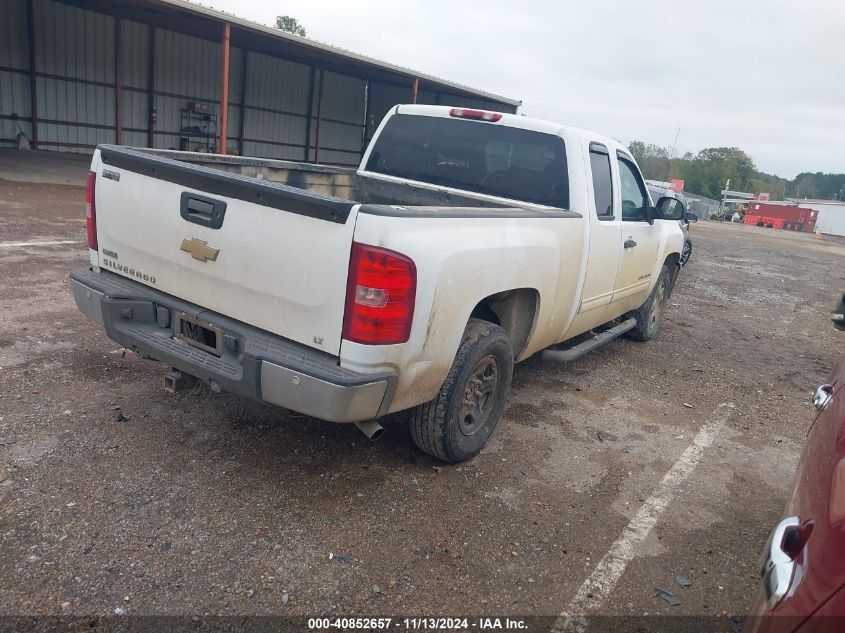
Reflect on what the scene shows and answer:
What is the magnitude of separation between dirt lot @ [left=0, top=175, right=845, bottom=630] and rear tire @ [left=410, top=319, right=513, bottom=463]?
0.18 meters

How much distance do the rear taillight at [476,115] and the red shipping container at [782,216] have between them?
5387cm

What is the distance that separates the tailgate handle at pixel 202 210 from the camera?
3.07 metres

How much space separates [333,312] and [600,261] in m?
2.56

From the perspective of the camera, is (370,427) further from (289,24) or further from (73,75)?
(289,24)

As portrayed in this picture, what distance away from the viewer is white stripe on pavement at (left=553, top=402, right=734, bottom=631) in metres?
2.74

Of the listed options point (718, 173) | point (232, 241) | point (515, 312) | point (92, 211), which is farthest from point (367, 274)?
point (718, 173)

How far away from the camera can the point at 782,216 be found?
53000mm

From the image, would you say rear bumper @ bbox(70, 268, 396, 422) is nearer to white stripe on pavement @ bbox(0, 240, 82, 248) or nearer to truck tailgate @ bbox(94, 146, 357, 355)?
truck tailgate @ bbox(94, 146, 357, 355)

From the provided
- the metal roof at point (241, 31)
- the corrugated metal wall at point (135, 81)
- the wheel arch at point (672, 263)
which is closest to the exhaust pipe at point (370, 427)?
the wheel arch at point (672, 263)

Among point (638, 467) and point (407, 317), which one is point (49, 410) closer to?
point (407, 317)

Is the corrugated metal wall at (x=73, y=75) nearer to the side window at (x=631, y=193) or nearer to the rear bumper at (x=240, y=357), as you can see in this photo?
the rear bumper at (x=240, y=357)

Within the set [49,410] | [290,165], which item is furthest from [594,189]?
[49,410]

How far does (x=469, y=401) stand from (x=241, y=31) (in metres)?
15.6

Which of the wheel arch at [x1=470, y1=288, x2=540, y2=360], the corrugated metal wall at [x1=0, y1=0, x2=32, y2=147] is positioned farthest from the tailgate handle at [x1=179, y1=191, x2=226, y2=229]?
the corrugated metal wall at [x1=0, y1=0, x2=32, y2=147]
